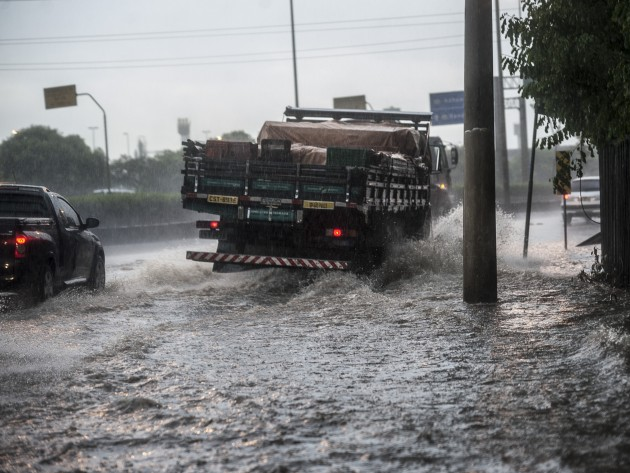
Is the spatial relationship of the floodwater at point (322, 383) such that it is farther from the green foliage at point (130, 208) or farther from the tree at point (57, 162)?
the tree at point (57, 162)

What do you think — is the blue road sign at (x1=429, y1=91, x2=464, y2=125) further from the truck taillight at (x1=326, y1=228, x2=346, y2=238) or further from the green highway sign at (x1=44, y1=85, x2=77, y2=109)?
the truck taillight at (x1=326, y1=228, x2=346, y2=238)

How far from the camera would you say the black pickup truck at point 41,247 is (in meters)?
12.6

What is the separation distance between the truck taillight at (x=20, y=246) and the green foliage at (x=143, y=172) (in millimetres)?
77192

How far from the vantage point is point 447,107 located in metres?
62.5

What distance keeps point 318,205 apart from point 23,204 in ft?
13.5

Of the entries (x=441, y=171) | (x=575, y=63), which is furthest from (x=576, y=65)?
(x=441, y=171)

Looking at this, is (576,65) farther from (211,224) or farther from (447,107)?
(447,107)

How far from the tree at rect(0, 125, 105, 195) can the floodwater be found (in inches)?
2787

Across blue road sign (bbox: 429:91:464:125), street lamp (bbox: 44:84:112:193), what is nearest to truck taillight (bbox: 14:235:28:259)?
street lamp (bbox: 44:84:112:193)

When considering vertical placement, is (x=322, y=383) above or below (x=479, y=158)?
below

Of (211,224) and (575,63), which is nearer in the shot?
(575,63)

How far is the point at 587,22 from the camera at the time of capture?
11.7 meters

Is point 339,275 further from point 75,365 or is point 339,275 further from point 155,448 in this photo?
point 155,448

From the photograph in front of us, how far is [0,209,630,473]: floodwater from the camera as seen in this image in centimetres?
570
